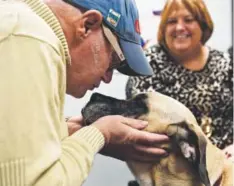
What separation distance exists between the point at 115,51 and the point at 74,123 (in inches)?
7.1

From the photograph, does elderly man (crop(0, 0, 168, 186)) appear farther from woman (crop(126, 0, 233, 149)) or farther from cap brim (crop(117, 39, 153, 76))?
woman (crop(126, 0, 233, 149))

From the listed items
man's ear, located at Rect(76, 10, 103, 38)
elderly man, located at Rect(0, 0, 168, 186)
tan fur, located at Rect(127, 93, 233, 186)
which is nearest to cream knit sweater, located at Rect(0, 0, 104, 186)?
elderly man, located at Rect(0, 0, 168, 186)

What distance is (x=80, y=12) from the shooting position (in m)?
0.82

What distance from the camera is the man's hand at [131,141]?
896mm

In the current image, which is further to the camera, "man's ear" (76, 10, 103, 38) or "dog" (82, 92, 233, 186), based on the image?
"dog" (82, 92, 233, 186)

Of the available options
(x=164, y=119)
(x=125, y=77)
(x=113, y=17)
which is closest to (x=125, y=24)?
(x=113, y=17)

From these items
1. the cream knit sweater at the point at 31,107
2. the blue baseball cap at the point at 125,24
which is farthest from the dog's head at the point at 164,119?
the cream knit sweater at the point at 31,107

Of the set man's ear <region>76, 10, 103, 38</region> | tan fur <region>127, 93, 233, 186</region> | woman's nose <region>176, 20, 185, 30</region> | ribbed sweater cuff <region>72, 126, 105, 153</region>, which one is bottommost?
tan fur <region>127, 93, 233, 186</region>

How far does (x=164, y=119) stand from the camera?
3.32 ft

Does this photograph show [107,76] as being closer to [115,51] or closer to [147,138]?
[115,51]

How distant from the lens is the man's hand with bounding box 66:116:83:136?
843 millimetres

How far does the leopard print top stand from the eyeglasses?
0.17 metres

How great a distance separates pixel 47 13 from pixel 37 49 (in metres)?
0.14

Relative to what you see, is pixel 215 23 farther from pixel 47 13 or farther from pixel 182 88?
pixel 47 13
